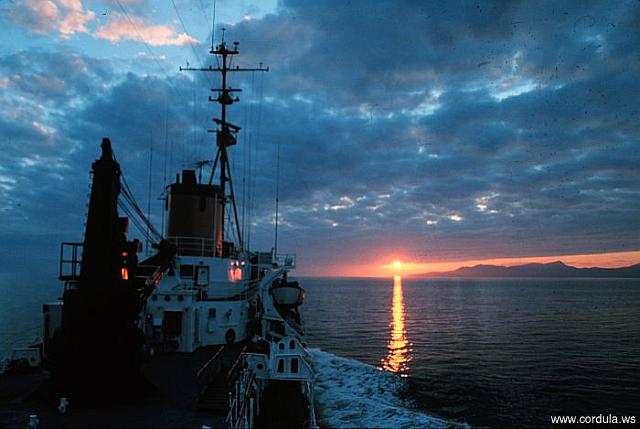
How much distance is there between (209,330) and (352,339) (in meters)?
36.7

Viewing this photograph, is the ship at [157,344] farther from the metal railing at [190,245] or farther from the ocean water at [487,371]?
the ocean water at [487,371]

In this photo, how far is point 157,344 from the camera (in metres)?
22.5

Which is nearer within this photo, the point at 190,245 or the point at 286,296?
the point at 190,245

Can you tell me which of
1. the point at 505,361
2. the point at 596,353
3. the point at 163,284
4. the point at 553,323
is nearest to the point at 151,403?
the point at 163,284

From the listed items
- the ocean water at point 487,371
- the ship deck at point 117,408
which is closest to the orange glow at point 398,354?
the ocean water at point 487,371

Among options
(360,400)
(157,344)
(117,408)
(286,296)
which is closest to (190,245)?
(157,344)

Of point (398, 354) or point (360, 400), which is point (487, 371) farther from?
point (360, 400)

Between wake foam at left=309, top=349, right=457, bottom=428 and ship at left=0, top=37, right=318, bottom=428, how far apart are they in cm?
294

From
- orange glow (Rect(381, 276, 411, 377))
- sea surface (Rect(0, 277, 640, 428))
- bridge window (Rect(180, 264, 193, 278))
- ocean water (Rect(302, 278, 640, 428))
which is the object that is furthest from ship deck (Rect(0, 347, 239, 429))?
orange glow (Rect(381, 276, 411, 377))

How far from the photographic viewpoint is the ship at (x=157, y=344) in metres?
13.9

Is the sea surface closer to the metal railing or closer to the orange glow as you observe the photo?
the orange glow

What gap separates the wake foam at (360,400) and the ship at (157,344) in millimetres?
2936

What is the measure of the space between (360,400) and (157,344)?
11.6m

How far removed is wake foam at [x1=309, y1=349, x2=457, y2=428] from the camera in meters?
21.0
